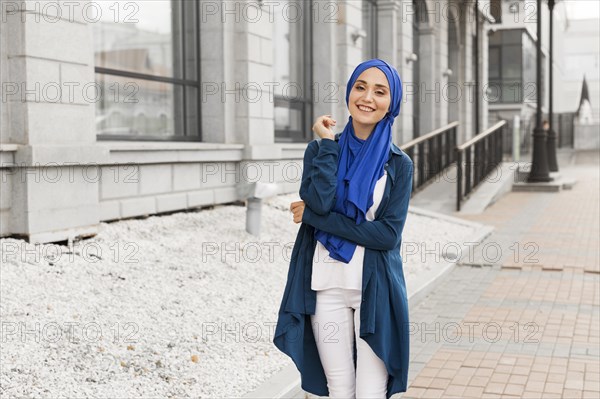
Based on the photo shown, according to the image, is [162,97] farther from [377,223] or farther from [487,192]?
[487,192]

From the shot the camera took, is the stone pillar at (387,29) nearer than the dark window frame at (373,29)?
Yes

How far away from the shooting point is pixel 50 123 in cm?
733

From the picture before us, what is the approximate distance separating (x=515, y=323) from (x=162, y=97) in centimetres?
544

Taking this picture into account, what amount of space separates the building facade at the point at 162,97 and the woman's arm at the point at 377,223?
174 inches

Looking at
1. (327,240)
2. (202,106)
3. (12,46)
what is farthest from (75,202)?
(327,240)

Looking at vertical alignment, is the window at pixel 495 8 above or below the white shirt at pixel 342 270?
above

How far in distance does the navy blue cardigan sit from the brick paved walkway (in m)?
2.15

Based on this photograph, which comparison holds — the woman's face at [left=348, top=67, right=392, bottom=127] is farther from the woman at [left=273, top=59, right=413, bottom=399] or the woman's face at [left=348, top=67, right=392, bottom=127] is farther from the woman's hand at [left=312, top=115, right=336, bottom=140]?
the woman's hand at [left=312, top=115, right=336, bottom=140]

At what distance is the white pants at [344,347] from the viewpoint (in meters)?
3.31

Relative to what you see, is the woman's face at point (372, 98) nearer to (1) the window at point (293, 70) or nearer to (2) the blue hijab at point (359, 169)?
(2) the blue hijab at point (359, 169)

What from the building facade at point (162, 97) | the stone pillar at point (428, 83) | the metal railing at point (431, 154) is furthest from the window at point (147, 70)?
the stone pillar at point (428, 83)

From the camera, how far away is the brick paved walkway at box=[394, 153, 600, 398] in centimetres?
556

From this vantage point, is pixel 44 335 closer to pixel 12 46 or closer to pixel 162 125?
pixel 12 46

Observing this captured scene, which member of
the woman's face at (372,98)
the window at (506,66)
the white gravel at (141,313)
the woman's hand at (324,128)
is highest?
the window at (506,66)
